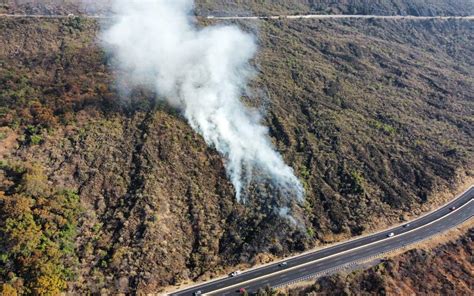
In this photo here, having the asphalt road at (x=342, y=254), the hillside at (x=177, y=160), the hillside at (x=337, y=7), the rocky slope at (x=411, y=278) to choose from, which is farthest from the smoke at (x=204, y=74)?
the rocky slope at (x=411, y=278)

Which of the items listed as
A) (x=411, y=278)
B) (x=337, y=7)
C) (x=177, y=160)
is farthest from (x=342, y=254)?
(x=337, y=7)

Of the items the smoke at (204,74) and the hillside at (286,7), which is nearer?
the smoke at (204,74)

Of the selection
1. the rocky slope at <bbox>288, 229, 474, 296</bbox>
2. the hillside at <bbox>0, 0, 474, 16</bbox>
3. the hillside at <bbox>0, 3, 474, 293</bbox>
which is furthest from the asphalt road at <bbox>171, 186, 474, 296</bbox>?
the hillside at <bbox>0, 0, 474, 16</bbox>

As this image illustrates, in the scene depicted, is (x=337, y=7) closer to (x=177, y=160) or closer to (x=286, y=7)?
(x=286, y=7)

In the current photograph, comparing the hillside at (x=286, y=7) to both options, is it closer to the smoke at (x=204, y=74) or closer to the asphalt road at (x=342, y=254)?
the smoke at (x=204, y=74)

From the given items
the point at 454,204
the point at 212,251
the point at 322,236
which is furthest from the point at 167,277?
the point at 454,204

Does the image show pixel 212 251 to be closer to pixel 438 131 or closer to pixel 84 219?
pixel 84 219
